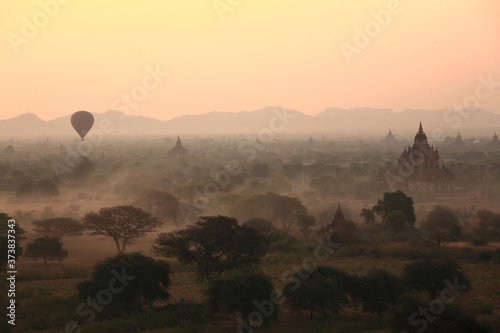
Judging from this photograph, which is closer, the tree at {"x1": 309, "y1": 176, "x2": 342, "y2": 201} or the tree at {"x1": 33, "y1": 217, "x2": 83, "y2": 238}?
the tree at {"x1": 33, "y1": 217, "x2": 83, "y2": 238}

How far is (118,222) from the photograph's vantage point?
34562mm


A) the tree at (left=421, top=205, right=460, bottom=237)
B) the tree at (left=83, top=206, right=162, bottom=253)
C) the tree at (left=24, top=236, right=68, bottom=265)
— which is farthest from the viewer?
the tree at (left=421, top=205, right=460, bottom=237)

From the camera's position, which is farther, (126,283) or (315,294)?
(126,283)

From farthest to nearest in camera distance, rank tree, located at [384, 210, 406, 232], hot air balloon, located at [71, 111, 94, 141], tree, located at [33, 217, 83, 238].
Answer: hot air balloon, located at [71, 111, 94, 141], tree, located at [384, 210, 406, 232], tree, located at [33, 217, 83, 238]

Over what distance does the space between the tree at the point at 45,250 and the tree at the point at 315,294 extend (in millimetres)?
19407

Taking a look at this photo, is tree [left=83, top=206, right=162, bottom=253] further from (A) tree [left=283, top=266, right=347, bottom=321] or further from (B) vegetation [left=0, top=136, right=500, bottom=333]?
(A) tree [left=283, top=266, right=347, bottom=321]

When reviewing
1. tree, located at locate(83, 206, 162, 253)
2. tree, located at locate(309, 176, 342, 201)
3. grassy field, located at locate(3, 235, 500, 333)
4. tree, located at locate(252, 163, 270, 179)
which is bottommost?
grassy field, located at locate(3, 235, 500, 333)

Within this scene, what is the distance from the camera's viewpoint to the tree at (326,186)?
6396 centimetres

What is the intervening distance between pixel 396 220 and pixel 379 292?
67.8ft

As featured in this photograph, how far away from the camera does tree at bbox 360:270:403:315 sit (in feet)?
68.8

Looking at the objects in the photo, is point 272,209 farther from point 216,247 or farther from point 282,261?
point 216,247

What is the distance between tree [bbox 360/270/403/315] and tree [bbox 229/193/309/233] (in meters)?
23.1

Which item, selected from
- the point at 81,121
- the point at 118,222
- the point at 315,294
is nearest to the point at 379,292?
the point at 315,294

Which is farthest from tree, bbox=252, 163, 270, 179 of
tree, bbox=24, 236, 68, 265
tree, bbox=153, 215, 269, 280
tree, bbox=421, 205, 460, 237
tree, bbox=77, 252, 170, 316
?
tree, bbox=77, 252, 170, 316
